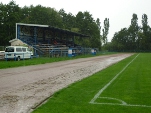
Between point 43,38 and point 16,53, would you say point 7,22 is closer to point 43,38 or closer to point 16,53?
point 43,38

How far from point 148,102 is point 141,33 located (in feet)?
357

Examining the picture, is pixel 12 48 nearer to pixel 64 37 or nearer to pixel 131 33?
pixel 64 37

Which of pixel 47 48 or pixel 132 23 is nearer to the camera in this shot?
pixel 47 48

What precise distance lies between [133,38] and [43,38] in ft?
233

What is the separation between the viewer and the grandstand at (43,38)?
42525mm

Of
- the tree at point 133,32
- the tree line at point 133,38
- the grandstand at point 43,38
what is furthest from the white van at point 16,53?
the tree at point 133,32

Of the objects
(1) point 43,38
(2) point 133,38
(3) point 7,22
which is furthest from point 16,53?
(2) point 133,38

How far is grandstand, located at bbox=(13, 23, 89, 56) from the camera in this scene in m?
42.5

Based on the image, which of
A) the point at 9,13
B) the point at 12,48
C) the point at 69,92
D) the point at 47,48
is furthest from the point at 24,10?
the point at 69,92

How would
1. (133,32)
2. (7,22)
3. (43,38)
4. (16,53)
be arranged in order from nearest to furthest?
(16,53), (43,38), (7,22), (133,32)

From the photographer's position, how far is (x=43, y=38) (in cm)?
5356

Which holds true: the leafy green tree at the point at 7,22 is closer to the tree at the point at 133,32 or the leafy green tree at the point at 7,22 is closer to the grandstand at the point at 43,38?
the grandstand at the point at 43,38

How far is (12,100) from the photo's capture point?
7.46m

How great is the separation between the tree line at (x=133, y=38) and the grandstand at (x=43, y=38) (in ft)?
168
